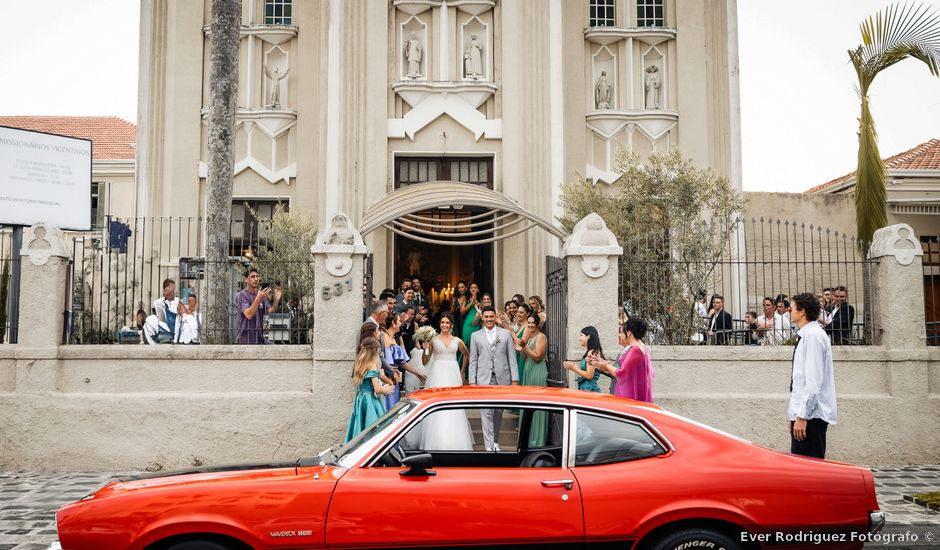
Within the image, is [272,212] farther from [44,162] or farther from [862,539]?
[862,539]

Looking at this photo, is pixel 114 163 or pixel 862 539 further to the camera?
pixel 114 163

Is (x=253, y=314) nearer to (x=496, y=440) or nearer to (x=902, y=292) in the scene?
(x=496, y=440)

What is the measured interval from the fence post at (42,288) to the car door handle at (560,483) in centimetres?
833

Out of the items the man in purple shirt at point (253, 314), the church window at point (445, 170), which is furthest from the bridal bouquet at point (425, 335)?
the church window at point (445, 170)

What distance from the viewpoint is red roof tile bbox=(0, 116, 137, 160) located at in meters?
28.9

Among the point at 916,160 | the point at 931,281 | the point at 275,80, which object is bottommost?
the point at 931,281

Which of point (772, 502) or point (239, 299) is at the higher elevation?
point (239, 299)

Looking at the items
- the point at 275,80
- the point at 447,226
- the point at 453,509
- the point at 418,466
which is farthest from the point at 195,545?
the point at 275,80

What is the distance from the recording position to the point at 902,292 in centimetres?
1096

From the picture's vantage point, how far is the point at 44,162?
12.6 meters

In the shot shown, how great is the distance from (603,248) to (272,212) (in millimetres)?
10194

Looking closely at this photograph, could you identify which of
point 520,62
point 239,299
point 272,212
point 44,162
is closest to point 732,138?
point 520,62

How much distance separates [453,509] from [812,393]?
3.73m

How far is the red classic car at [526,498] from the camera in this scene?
462cm
